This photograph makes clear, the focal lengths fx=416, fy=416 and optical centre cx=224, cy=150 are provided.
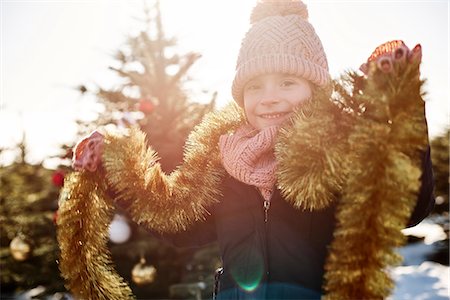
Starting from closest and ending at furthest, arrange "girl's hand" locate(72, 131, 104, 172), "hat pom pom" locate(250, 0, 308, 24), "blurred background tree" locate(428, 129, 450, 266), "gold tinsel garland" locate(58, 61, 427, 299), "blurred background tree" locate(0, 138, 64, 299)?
"gold tinsel garland" locate(58, 61, 427, 299) < "girl's hand" locate(72, 131, 104, 172) < "hat pom pom" locate(250, 0, 308, 24) < "blurred background tree" locate(0, 138, 64, 299) < "blurred background tree" locate(428, 129, 450, 266)

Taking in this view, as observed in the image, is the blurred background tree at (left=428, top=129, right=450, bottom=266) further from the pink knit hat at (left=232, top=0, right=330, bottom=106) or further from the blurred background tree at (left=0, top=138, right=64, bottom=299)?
the pink knit hat at (left=232, top=0, right=330, bottom=106)

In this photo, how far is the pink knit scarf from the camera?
184cm

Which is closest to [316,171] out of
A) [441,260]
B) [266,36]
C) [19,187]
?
[266,36]

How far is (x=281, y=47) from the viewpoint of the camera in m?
2.15

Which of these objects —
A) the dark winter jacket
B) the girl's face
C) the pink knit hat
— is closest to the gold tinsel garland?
the dark winter jacket

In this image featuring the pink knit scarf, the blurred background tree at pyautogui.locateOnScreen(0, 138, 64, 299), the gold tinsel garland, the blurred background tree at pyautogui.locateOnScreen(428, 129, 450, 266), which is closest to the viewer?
the gold tinsel garland

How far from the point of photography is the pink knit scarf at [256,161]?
6.03 ft

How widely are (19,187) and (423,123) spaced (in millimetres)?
8799

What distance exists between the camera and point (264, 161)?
6.41 ft

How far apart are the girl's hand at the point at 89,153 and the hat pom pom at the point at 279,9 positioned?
1.13 m

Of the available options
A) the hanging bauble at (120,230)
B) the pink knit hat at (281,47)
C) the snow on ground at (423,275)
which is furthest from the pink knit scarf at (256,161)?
the snow on ground at (423,275)

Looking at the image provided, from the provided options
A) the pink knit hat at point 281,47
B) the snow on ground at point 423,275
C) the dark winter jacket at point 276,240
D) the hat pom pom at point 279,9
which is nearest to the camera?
the dark winter jacket at point 276,240

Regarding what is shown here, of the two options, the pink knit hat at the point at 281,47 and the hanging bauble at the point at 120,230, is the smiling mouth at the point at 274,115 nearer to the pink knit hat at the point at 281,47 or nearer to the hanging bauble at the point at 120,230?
the pink knit hat at the point at 281,47

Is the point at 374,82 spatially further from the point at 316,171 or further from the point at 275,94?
the point at 275,94
